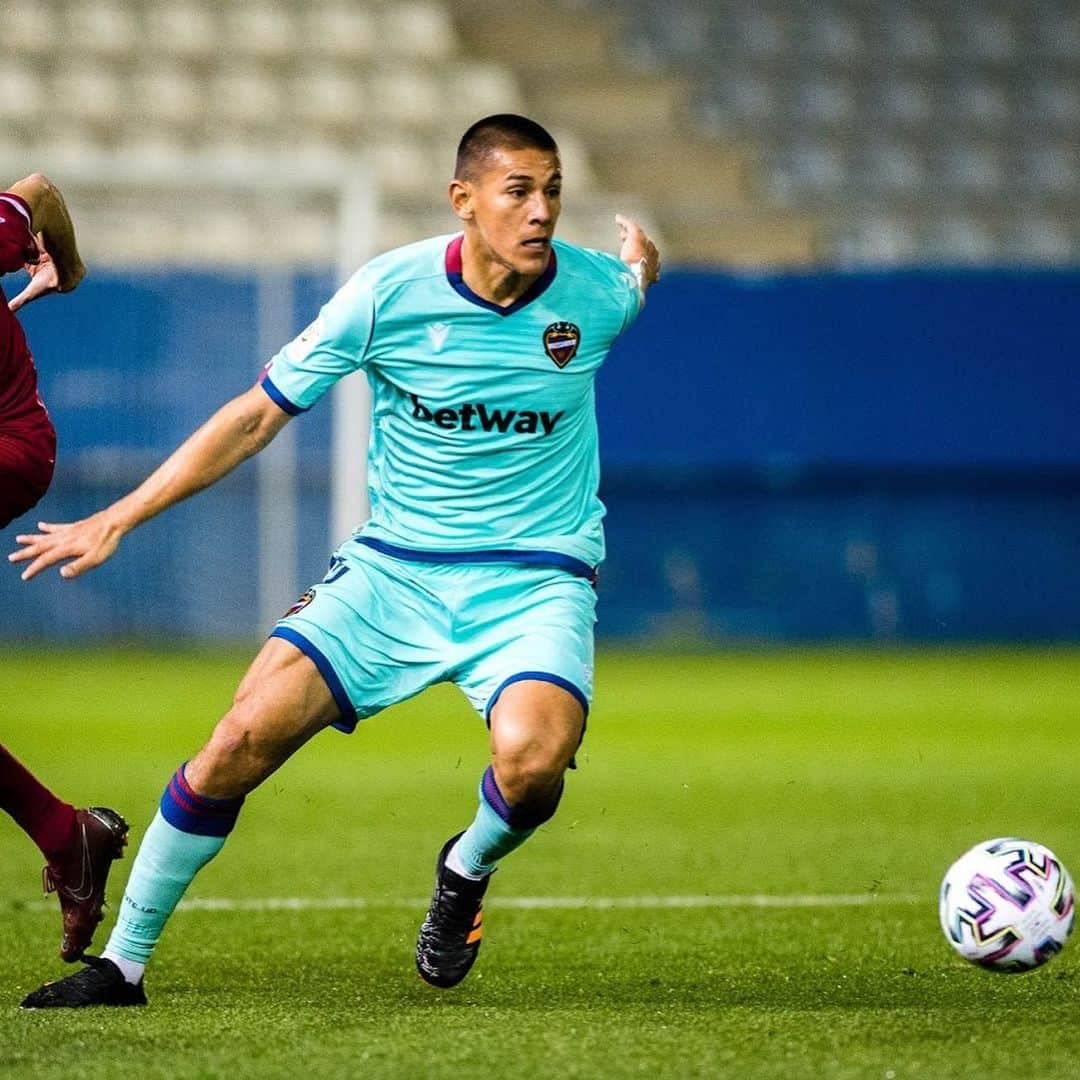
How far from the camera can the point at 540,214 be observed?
519cm

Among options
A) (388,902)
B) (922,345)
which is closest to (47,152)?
(922,345)

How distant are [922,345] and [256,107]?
23.8 ft

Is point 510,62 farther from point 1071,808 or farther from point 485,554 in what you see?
point 485,554

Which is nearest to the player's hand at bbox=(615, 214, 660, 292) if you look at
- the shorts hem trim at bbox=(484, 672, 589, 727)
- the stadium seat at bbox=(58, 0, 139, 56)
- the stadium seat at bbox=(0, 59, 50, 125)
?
the shorts hem trim at bbox=(484, 672, 589, 727)

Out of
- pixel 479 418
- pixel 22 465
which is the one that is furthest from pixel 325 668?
pixel 22 465

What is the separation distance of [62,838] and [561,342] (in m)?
1.75

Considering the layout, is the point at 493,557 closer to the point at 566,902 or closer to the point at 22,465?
the point at 22,465

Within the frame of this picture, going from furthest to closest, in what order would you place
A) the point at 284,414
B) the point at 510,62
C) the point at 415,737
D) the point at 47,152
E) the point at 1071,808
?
the point at 510,62 < the point at 47,152 < the point at 415,737 < the point at 1071,808 < the point at 284,414

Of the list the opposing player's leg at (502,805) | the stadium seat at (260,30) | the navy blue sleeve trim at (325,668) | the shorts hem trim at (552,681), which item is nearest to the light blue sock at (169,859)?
the navy blue sleeve trim at (325,668)

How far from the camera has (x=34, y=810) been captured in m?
5.38

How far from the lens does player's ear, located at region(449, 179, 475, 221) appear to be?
5.31 m

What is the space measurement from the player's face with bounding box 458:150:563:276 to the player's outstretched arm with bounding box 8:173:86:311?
1.11 m

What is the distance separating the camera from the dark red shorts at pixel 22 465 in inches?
212

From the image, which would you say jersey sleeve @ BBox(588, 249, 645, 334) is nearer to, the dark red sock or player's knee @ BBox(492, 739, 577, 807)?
player's knee @ BBox(492, 739, 577, 807)
